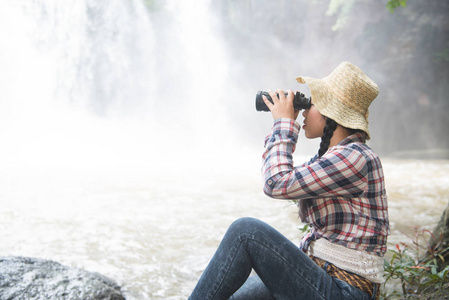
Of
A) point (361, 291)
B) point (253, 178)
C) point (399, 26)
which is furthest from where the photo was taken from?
point (399, 26)

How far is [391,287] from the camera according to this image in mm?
2850

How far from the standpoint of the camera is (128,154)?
13.7 meters

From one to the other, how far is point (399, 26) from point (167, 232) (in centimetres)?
1353

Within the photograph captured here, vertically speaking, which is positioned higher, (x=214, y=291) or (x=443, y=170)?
(x=443, y=170)

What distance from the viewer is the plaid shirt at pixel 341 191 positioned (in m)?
1.32

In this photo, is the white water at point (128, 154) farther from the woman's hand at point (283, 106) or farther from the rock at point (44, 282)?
the woman's hand at point (283, 106)

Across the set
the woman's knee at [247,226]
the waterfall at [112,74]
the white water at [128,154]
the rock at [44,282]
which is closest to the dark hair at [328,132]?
the woman's knee at [247,226]

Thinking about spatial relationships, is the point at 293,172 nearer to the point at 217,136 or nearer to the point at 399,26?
the point at 399,26

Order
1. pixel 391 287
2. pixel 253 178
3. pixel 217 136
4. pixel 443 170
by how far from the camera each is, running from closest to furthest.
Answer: pixel 391 287
pixel 253 178
pixel 443 170
pixel 217 136

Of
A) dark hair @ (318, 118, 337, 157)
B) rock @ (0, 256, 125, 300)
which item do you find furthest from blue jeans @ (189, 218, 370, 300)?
rock @ (0, 256, 125, 300)

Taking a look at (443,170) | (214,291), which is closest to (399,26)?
(443,170)

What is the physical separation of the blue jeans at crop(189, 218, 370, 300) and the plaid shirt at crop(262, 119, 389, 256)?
15cm

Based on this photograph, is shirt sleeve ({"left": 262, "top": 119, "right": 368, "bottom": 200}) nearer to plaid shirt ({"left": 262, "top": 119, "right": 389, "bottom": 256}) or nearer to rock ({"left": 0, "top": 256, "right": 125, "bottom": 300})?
plaid shirt ({"left": 262, "top": 119, "right": 389, "bottom": 256})

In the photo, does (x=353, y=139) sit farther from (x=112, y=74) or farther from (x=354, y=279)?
(x=112, y=74)
